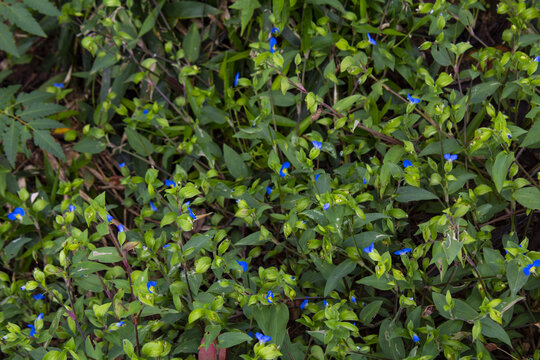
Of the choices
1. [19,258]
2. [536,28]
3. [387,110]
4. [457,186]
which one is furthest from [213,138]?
[536,28]

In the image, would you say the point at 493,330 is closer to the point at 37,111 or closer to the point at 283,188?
the point at 283,188

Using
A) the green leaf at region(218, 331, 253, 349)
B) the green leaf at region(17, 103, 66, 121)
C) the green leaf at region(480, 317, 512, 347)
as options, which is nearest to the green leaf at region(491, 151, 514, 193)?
the green leaf at region(480, 317, 512, 347)

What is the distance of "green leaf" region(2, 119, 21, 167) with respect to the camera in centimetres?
249

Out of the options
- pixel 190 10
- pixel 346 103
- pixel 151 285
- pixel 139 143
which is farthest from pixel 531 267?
pixel 190 10

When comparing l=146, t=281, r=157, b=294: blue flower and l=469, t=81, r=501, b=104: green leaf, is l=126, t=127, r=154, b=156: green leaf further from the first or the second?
l=469, t=81, r=501, b=104: green leaf

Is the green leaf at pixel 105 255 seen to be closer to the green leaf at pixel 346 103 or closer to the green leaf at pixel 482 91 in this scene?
the green leaf at pixel 346 103

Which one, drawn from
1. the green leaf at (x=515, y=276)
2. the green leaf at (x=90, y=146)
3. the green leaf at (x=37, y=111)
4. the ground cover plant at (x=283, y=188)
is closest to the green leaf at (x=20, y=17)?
the ground cover plant at (x=283, y=188)

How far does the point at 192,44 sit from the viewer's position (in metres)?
2.73

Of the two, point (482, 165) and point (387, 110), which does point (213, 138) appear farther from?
point (482, 165)

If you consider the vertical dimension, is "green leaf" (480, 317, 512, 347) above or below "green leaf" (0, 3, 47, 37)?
below

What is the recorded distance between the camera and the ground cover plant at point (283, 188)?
1692mm

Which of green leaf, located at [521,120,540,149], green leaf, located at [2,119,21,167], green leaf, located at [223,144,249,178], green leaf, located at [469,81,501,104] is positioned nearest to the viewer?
green leaf, located at [521,120,540,149]

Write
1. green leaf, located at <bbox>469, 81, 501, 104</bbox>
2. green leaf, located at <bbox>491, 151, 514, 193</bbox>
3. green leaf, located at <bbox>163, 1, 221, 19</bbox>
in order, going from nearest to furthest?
1. green leaf, located at <bbox>491, 151, 514, 193</bbox>
2. green leaf, located at <bbox>469, 81, 501, 104</bbox>
3. green leaf, located at <bbox>163, 1, 221, 19</bbox>

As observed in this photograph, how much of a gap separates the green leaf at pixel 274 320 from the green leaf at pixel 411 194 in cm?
60
